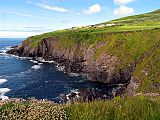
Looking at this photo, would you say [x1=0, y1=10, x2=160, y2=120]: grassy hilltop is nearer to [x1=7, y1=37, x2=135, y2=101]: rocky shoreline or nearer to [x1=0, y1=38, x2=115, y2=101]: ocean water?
[x1=7, y1=37, x2=135, y2=101]: rocky shoreline

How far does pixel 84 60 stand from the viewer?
94000mm

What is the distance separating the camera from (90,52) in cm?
9275

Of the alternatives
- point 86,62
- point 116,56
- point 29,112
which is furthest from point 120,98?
point 86,62

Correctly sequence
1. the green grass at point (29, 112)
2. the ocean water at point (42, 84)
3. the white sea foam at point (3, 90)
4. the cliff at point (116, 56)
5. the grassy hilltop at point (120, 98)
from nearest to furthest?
the green grass at point (29, 112)
the grassy hilltop at point (120, 98)
the cliff at point (116, 56)
the ocean water at point (42, 84)
the white sea foam at point (3, 90)

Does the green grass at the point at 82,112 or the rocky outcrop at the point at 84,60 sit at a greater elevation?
the green grass at the point at 82,112

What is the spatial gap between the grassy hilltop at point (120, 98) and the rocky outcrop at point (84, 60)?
1.66m

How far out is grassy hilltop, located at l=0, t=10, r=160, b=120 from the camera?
991 centimetres

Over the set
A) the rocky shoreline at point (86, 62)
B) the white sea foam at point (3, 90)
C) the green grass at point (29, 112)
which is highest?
the green grass at point (29, 112)

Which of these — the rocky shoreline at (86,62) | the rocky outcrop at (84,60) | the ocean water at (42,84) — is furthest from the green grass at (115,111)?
the rocky outcrop at (84,60)

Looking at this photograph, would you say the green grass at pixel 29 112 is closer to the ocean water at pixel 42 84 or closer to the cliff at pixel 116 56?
the cliff at pixel 116 56

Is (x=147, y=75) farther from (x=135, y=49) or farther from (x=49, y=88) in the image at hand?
(x=135, y=49)

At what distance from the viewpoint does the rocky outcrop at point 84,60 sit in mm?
75688

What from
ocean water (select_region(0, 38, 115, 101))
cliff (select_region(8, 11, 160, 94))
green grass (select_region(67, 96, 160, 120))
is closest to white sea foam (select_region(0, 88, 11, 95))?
ocean water (select_region(0, 38, 115, 101))

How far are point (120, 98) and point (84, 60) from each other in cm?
8105
